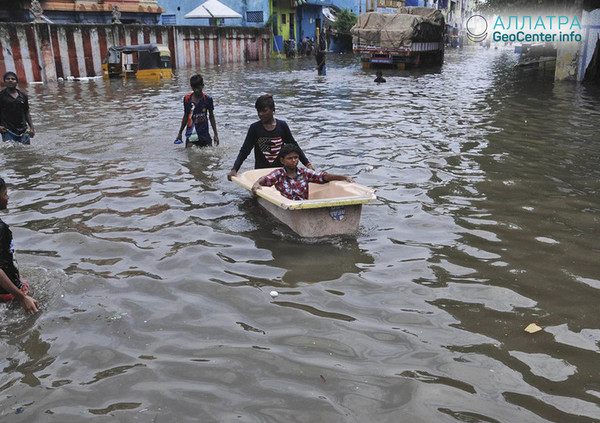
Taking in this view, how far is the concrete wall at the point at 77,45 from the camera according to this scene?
22.0 meters

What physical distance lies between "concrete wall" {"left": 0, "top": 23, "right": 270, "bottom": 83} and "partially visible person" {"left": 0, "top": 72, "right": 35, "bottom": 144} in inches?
567

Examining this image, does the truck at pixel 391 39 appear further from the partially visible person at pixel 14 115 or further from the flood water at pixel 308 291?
the partially visible person at pixel 14 115

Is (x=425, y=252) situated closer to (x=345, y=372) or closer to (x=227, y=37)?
(x=345, y=372)

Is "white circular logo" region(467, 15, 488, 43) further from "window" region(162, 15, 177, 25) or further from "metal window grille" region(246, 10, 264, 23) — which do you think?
"window" region(162, 15, 177, 25)

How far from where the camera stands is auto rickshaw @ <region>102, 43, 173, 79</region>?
23.6m

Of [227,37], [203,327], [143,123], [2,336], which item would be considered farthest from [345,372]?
[227,37]

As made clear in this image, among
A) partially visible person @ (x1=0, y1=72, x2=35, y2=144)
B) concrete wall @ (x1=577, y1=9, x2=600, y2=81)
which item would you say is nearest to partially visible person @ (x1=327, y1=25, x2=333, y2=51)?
concrete wall @ (x1=577, y1=9, x2=600, y2=81)

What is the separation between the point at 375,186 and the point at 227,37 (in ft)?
96.4

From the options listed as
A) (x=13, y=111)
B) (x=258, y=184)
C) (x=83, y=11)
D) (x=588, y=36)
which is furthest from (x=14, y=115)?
(x=83, y=11)

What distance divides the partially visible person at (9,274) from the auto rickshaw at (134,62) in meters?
20.8

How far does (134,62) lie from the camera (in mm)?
23750

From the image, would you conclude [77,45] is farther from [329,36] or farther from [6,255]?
[329,36]

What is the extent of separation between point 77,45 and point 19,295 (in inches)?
915

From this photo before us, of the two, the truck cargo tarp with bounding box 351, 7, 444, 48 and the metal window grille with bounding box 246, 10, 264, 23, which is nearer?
the truck cargo tarp with bounding box 351, 7, 444, 48
